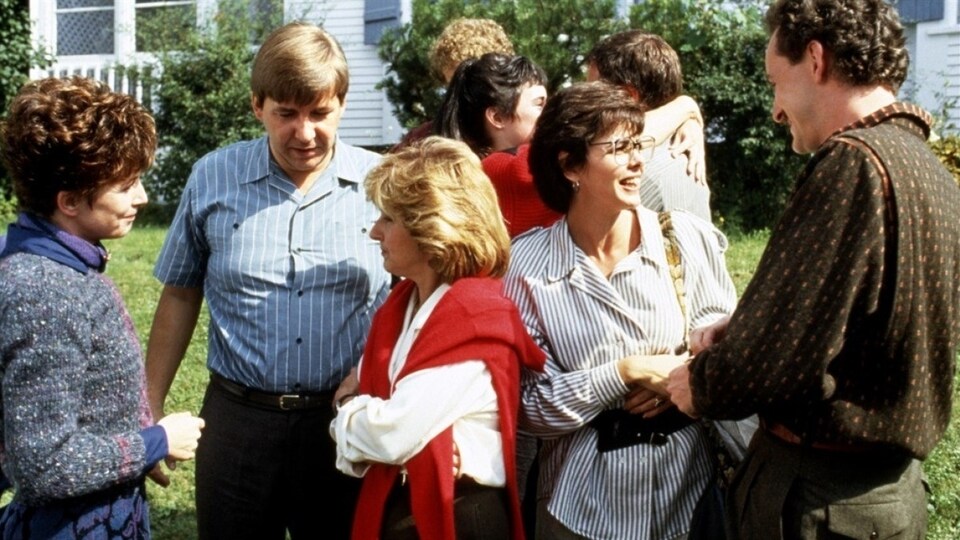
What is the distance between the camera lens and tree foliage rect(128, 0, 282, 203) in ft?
44.7

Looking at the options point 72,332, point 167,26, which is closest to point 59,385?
point 72,332

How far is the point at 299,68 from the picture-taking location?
370 cm

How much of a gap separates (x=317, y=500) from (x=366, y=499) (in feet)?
1.76

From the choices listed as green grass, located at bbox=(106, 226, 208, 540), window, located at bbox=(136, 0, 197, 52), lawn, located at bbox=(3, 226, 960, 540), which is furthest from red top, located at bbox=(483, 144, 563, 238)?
window, located at bbox=(136, 0, 197, 52)

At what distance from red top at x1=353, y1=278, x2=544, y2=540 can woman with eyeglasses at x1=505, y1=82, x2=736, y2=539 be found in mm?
140

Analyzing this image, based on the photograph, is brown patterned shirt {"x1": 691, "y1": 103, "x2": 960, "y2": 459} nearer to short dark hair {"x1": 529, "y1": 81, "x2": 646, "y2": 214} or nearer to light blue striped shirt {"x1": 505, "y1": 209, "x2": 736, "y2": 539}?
light blue striped shirt {"x1": 505, "y1": 209, "x2": 736, "y2": 539}

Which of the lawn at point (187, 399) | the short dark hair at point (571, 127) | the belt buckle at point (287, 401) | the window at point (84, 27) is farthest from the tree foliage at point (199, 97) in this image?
the short dark hair at point (571, 127)

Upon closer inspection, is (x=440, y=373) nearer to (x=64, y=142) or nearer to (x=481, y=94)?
(x=64, y=142)

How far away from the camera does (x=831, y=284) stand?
271 cm

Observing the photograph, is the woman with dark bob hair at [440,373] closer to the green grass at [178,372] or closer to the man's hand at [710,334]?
the man's hand at [710,334]

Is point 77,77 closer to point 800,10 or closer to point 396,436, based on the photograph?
point 396,436

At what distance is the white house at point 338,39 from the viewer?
48.5 ft

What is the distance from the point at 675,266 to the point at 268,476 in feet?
4.40

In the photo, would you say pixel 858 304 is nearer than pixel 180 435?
Yes
